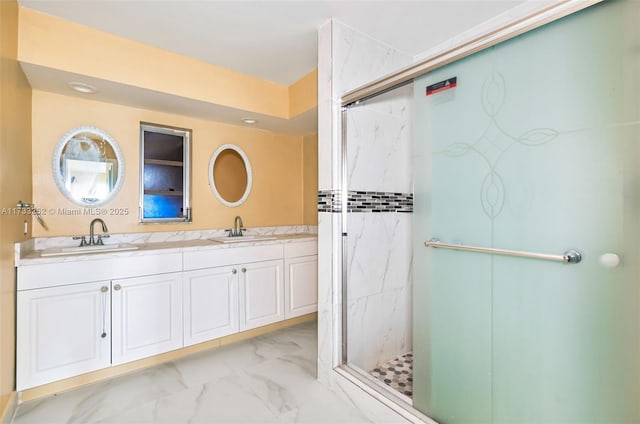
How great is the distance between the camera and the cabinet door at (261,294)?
2.64m

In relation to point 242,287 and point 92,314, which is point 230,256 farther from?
point 92,314

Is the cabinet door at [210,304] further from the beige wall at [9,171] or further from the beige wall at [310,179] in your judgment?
the beige wall at [310,179]

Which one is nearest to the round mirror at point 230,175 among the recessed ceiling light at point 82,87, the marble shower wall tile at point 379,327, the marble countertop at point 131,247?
the marble countertop at point 131,247

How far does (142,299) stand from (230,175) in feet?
4.81

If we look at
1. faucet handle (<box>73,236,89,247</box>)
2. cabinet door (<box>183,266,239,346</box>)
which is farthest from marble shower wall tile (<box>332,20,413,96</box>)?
faucet handle (<box>73,236,89,247</box>)

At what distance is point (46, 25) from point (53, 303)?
1715 millimetres

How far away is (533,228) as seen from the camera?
129 cm

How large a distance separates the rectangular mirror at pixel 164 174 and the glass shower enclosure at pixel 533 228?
219 centimetres

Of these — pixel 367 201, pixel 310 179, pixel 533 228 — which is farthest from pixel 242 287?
pixel 533 228

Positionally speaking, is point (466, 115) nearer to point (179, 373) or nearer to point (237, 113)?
point (237, 113)

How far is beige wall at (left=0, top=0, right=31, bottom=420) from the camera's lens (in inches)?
59.0

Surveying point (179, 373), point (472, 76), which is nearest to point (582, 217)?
point (472, 76)

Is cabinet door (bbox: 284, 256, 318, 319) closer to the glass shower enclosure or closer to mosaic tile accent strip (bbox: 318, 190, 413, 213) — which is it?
mosaic tile accent strip (bbox: 318, 190, 413, 213)

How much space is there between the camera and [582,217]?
3.80 feet
